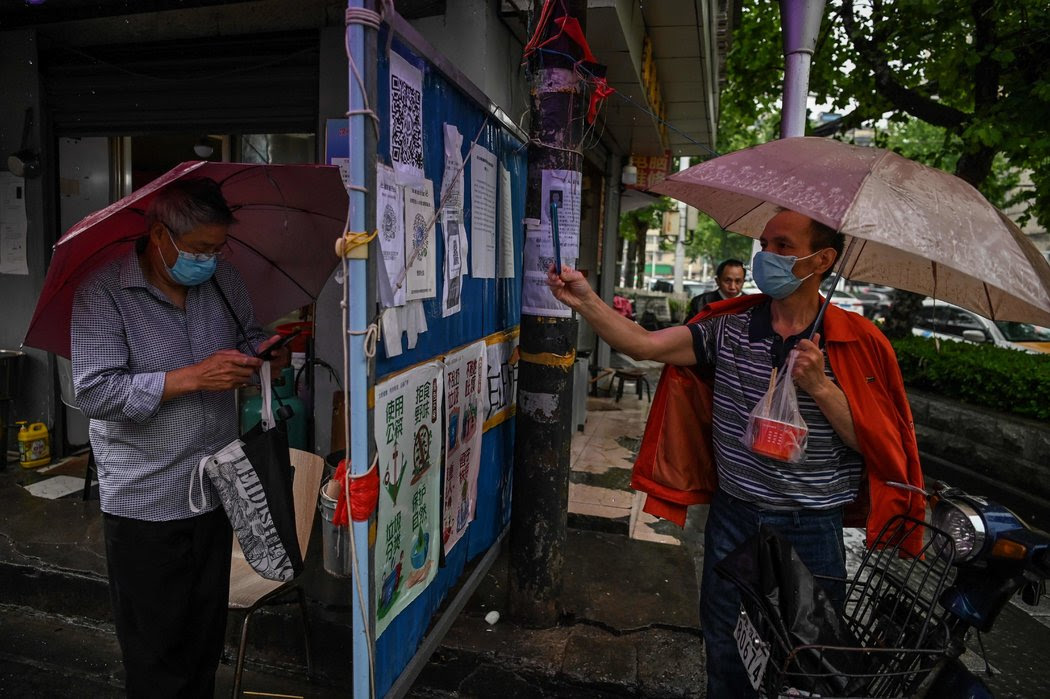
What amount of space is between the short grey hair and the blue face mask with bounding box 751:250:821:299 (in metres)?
1.81

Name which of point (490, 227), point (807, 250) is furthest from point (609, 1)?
point (807, 250)

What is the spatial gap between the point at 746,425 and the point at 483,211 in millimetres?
1575

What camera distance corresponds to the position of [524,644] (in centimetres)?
338

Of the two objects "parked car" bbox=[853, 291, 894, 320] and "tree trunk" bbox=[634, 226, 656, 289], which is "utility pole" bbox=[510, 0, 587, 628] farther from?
"tree trunk" bbox=[634, 226, 656, 289]

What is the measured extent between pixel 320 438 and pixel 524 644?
2244 millimetres

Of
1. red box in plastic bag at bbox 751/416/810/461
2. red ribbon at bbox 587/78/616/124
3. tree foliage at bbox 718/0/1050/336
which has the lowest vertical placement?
red box in plastic bag at bbox 751/416/810/461

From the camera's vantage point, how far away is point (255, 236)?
9.53ft

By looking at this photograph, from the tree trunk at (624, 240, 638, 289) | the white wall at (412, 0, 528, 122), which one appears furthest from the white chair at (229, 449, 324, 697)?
the tree trunk at (624, 240, 638, 289)

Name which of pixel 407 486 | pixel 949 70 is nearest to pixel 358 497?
pixel 407 486

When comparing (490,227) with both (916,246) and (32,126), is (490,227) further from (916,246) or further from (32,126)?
(32,126)

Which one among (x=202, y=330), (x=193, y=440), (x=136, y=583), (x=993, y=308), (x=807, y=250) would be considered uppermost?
(x=807, y=250)

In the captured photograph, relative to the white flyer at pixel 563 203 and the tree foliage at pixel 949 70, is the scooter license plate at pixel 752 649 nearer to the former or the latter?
the white flyer at pixel 563 203

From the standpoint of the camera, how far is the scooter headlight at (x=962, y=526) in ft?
6.00

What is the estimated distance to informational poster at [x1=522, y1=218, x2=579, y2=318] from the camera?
10.4 ft
